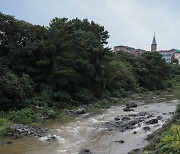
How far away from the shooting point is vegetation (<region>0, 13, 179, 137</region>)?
73.7 feet

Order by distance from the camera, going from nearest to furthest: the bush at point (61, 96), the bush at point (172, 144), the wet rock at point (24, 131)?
the bush at point (172, 144), the wet rock at point (24, 131), the bush at point (61, 96)

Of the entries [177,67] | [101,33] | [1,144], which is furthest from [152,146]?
[177,67]

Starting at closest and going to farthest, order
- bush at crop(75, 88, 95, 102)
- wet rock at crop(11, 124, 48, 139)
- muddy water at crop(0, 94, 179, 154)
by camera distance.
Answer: muddy water at crop(0, 94, 179, 154) → wet rock at crop(11, 124, 48, 139) → bush at crop(75, 88, 95, 102)

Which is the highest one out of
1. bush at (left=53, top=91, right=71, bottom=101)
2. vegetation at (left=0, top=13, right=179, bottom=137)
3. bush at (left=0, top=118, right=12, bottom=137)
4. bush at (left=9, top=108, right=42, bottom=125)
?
vegetation at (left=0, top=13, right=179, bottom=137)

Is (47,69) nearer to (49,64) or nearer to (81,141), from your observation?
(49,64)

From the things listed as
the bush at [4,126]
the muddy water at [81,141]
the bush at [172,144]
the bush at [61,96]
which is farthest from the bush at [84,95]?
the bush at [172,144]

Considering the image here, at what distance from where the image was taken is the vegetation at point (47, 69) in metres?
22.5

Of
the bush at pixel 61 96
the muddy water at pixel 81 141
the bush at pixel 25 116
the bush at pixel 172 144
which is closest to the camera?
the bush at pixel 172 144

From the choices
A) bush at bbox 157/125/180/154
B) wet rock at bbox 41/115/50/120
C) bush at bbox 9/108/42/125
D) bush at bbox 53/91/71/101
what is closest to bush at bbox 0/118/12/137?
bush at bbox 9/108/42/125

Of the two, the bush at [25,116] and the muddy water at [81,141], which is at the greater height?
the bush at [25,116]

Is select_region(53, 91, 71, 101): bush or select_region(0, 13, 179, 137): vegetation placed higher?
select_region(0, 13, 179, 137): vegetation

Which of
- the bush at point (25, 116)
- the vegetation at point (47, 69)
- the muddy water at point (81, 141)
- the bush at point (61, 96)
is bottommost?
the muddy water at point (81, 141)

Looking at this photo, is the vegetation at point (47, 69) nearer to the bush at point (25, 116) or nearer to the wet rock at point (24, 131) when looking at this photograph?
the bush at point (25, 116)

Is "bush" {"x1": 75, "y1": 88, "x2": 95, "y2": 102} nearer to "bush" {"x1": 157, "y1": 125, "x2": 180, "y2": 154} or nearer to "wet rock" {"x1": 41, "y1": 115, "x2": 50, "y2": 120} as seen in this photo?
"wet rock" {"x1": 41, "y1": 115, "x2": 50, "y2": 120}
